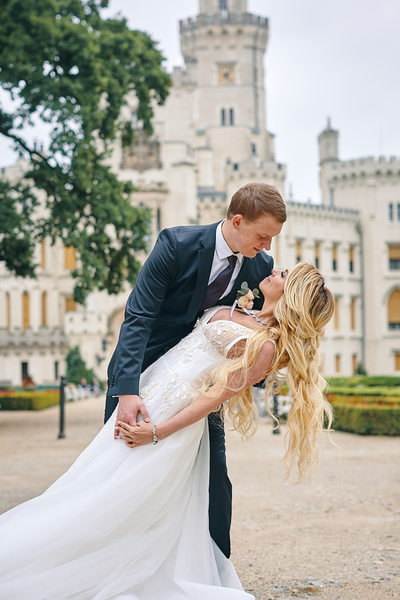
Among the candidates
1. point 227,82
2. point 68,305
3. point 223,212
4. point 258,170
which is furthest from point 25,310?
point 227,82

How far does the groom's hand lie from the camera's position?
11.5 ft

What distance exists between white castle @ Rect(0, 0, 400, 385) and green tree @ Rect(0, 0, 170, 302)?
22.0 m

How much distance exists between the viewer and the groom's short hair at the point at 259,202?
3.42 m

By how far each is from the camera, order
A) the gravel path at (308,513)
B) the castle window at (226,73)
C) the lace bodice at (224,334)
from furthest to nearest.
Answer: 1. the castle window at (226,73)
2. the gravel path at (308,513)
3. the lace bodice at (224,334)

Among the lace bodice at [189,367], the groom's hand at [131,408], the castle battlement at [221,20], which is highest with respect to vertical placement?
the castle battlement at [221,20]

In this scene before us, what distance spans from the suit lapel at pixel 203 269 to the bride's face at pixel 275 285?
28cm

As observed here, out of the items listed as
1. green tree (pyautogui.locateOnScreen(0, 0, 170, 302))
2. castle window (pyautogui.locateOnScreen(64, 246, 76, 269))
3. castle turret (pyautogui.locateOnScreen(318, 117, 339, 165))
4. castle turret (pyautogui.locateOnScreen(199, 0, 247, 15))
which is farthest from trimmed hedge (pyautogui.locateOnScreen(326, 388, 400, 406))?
castle turret (pyautogui.locateOnScreen(199, 0, 247, 15))

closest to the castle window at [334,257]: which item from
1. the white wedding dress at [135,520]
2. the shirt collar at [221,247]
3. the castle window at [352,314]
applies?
the castle window at [352,314]

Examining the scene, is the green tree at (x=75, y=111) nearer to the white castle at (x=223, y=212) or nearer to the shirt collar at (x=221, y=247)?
the shirt collar at (x=221, y=247)

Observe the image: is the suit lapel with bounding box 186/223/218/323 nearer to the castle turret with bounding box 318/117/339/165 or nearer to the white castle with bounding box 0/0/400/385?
the white castle with bounding box 0/0/400/385

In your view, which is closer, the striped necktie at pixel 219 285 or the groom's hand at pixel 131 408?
the groom's hand at pixel 131 408

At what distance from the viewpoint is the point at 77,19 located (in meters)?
16.5

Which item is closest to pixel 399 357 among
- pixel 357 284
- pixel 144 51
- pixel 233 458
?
pixel 357 284

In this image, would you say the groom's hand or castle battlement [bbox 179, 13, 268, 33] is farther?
castle battlement [bbox 179, 13, 268, 33]
